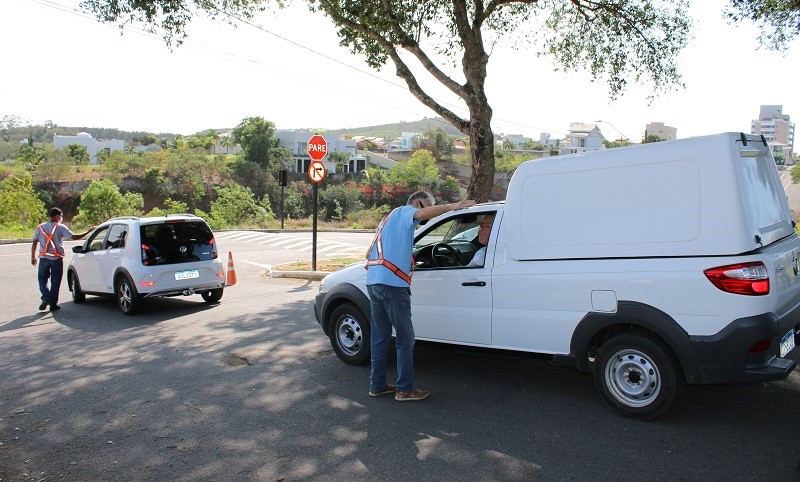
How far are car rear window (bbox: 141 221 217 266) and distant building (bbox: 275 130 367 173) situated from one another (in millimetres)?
89660

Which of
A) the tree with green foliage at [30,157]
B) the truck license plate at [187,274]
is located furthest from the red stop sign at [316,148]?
the tree with green foliage at [30,157]

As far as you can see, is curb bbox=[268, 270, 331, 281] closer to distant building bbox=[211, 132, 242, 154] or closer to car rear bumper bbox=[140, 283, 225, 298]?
car rear bumper bbox=[140, 283, 225, 298]

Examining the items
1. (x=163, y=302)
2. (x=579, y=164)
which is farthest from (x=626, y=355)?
(x=163, y=302)

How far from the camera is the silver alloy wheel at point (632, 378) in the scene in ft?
16.5

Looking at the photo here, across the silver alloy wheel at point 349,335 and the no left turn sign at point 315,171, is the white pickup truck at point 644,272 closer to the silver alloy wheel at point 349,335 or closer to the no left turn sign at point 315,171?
the silver alloy wheel at point 349,335

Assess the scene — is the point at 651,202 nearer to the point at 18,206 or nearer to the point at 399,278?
the point at 399,278

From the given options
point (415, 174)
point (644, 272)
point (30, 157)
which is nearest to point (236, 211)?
point (415, 174)

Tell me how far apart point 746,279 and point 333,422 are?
10.9 ft

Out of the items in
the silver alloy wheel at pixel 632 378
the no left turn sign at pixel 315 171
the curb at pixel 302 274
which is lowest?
the curb at pixel 302 274

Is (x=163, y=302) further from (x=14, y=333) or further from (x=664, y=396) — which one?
(x=664, y=396)

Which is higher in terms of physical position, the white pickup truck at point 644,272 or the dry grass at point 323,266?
the white pickup truck at point 644,272

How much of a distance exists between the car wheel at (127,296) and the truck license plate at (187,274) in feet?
2.32

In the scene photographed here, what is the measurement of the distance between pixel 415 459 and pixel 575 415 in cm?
155

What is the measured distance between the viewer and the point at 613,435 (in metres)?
4.83
